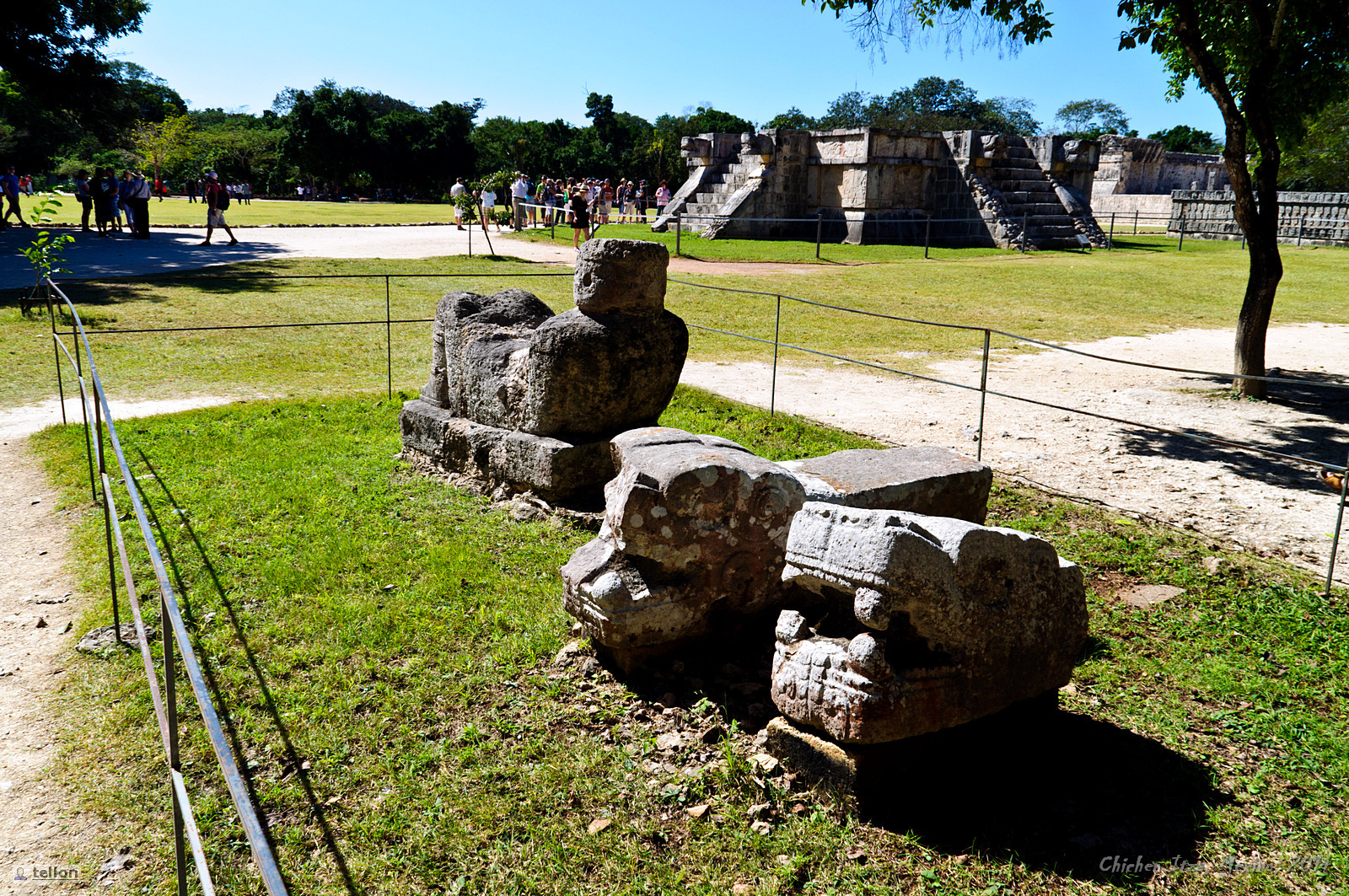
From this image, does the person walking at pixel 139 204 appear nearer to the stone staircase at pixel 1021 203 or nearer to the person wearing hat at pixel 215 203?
the person wearing hat at pixel 215 203

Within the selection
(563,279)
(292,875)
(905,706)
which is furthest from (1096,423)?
(563,279)

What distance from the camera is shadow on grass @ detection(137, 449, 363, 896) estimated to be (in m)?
3.50

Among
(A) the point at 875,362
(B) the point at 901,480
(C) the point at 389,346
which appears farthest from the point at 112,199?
(B) the point at 901,480

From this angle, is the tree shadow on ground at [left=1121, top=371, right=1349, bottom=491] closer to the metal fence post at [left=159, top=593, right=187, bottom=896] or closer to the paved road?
the metal fence post at [left=159, top=593, right=187, bottom=896]

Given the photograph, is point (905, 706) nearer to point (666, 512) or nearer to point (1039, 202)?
point (666, 512)

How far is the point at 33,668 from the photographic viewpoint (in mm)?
4738

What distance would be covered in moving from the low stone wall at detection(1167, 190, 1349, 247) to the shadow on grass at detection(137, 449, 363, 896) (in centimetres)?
3276

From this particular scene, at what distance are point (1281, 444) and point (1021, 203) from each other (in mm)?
21477

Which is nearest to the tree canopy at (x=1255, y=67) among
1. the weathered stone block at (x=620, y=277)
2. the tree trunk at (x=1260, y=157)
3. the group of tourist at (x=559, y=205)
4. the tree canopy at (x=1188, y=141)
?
the tree trunk at (x=1260, y=157)

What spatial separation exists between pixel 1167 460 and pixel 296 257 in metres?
18.3

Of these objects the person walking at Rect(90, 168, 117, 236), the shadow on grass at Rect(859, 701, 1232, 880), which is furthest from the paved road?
the shadow on grass at Rect(859, 701, 1232, 880)

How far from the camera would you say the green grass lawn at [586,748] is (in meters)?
3.37

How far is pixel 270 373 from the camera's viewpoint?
1155cm

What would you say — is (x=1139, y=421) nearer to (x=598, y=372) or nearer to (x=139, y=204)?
(x=598, y=372)
